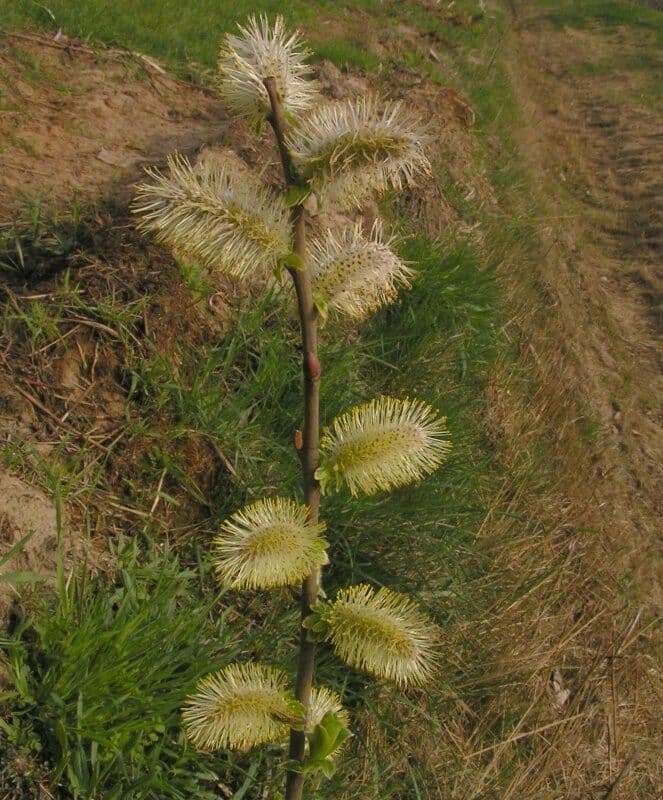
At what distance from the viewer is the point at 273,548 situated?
59.4 inches

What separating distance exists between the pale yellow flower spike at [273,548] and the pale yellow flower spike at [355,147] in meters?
0.57

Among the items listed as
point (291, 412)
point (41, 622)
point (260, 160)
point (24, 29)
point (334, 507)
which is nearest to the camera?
point (41, 622)

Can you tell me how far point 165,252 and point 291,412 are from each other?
81cm

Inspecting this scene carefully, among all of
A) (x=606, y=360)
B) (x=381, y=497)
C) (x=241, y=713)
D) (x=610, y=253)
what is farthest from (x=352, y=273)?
Result: (x=610, y=253)

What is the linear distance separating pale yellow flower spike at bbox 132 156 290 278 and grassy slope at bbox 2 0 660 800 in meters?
1.18

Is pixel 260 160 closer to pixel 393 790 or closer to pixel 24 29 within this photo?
pixel 24 29

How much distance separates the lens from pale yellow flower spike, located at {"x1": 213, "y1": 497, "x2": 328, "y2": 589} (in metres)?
1.51

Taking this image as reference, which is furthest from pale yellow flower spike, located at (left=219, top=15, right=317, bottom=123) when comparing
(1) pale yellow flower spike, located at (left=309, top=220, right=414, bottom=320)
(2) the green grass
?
(2) the green grass

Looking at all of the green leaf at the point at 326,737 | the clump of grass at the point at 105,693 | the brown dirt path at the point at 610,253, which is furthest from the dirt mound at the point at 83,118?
the brown dirt path at the point at 610,253

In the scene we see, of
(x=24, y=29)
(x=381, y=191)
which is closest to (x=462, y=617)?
(x=381, y=191)

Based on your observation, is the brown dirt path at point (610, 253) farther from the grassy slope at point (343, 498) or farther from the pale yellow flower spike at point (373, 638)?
the pale yellow flower spike at point (373, 638)

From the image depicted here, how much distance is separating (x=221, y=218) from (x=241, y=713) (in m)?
0.89

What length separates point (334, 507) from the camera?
3100 mm

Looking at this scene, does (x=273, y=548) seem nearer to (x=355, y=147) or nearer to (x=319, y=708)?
(x=319, y=708)
